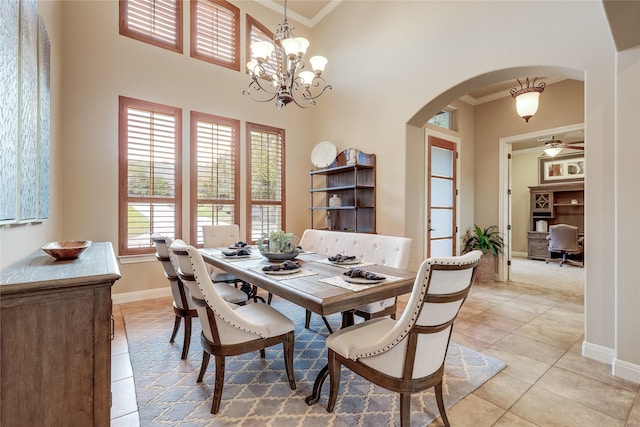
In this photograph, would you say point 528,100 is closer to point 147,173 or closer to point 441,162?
point 441,162

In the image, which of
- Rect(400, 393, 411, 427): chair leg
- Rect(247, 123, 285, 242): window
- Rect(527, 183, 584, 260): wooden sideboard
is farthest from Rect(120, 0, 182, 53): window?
Rect(527, 183, 584, 260): wooden sideboard

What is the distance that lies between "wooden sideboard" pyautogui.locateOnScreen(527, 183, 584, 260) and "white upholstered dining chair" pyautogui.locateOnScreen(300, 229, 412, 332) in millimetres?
6969

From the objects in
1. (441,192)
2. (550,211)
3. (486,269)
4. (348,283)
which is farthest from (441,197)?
(550,211)

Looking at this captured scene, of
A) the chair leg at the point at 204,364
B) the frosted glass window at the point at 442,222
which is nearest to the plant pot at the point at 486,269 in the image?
the frosted glass window at the point at 442,222

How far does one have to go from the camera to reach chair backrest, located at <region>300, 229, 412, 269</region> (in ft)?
8.62

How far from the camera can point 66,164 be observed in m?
3.50

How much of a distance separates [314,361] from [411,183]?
2640 millimetres

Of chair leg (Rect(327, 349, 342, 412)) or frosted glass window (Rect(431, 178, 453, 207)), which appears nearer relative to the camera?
chair leg (Rect(327, 349, 342, 412))

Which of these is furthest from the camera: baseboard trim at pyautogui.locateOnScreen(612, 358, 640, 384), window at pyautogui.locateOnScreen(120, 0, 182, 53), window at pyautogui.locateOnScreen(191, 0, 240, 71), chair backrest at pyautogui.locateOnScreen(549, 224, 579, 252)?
chair backrest at pyautogui.locateOnScreen(549, 224, 579, 252)

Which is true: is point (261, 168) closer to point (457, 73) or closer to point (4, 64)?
point (457, 73)

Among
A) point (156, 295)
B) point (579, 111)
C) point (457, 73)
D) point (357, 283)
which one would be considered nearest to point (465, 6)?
point (457, 73)

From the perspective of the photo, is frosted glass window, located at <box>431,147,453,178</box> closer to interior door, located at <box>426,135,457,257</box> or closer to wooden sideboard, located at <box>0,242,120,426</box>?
interior door, located at <box>426,135,457,257</box>

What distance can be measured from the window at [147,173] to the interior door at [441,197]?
3897 millimetres

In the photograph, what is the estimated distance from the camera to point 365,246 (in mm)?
2975
